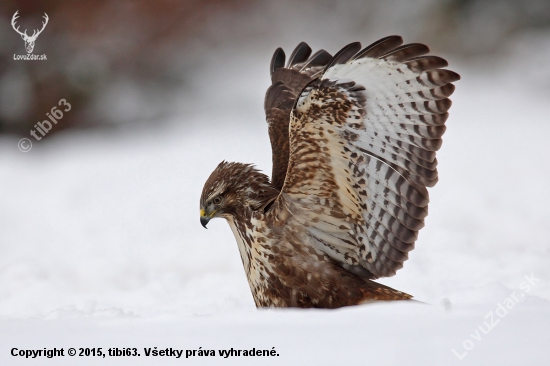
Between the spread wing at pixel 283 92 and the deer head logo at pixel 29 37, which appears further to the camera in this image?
the deer head logo at pixel 29 37

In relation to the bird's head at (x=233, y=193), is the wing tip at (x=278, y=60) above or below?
above

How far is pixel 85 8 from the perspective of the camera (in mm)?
11875

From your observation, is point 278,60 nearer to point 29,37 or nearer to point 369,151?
point 369,151

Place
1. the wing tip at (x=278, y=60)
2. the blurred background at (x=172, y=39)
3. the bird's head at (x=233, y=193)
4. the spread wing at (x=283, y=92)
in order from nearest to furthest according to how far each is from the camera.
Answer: the bird's head at (x=233, y=193) → the spread wing at (x=283, y=92) → the wing tip at (x=278, y=60) → the blurred background at (x=172, y=39)

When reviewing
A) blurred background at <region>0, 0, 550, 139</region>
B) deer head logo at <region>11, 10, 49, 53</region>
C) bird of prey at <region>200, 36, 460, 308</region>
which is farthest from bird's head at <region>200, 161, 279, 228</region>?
deer head logo at <region>11, 10, 49, 53</region>

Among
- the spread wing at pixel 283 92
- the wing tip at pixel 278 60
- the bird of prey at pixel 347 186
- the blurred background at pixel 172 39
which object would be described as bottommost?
the bird of prey at pixel 347 186

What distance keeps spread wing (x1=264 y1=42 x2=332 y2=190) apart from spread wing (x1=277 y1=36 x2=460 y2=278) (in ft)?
2.16

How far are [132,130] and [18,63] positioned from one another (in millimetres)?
2488

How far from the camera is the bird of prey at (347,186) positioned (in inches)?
139

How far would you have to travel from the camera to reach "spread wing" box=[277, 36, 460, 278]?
3518 millimetres

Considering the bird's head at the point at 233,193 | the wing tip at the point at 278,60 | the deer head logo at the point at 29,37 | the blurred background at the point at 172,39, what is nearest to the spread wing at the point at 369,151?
the bird's head at the point at 233,193

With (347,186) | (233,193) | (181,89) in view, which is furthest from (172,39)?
(347,186)

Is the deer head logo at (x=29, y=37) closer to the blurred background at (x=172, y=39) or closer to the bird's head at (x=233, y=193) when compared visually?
the blurred background at (x=172, y=39)

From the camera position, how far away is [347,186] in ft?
12.4
